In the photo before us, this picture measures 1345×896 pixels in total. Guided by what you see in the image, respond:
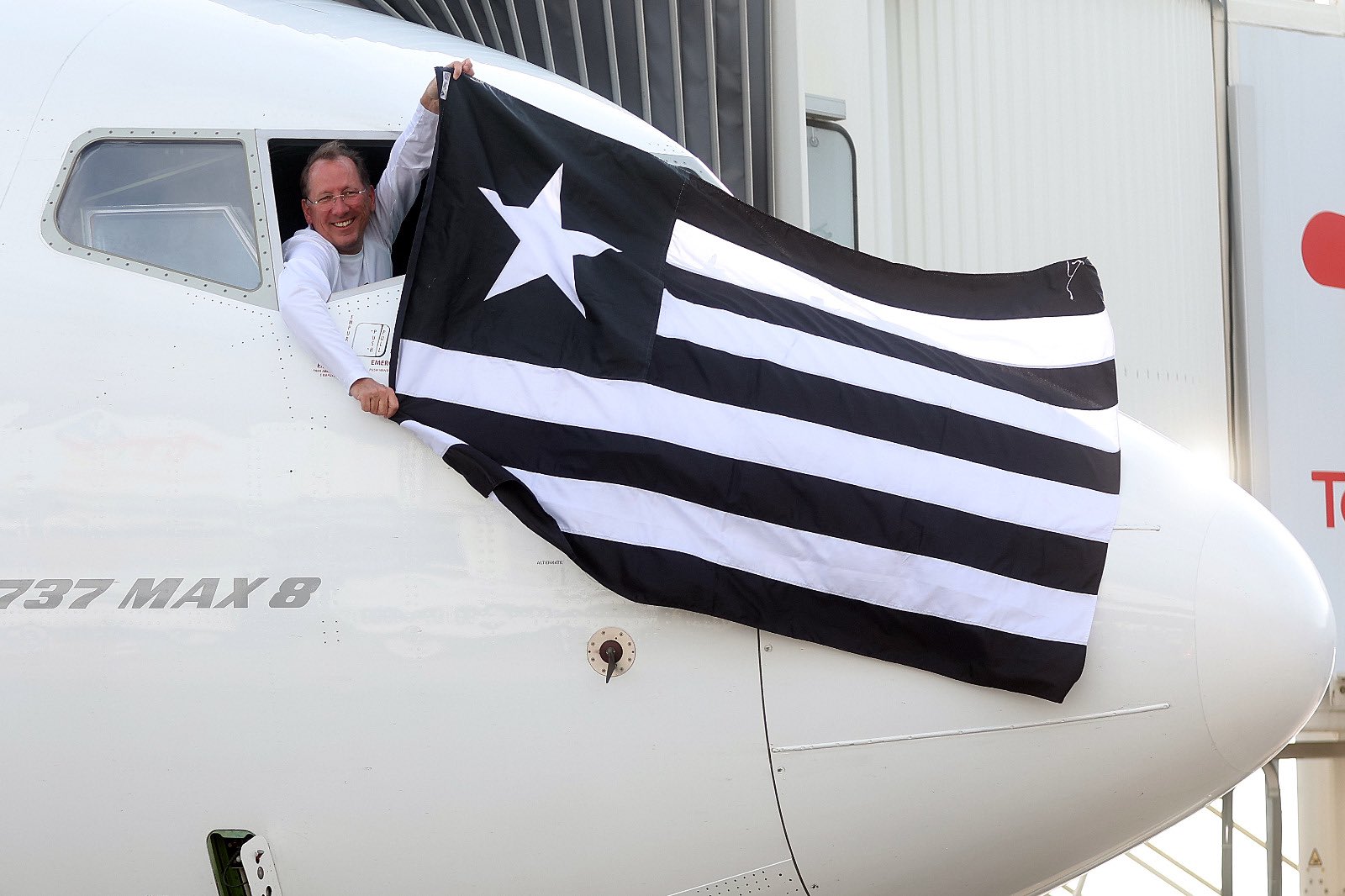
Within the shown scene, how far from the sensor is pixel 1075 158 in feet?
34.2

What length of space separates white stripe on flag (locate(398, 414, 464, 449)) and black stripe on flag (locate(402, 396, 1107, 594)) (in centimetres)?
3

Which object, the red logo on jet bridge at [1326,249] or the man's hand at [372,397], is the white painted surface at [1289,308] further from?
the man's hand at [372,397]

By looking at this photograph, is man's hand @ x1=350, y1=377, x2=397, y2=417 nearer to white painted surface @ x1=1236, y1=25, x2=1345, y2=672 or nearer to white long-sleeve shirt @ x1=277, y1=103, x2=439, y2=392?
white long-sleeve shirt @ x1=277, y1=103, x2=439, y2=392

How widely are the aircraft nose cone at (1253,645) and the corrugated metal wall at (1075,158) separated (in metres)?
4.93

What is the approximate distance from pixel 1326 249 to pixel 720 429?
31.8ft

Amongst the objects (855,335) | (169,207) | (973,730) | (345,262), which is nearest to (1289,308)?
(855,335)

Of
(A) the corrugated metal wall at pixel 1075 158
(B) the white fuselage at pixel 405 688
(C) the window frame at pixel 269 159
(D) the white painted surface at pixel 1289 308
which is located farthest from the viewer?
(D) the white painted surface at pixel 1289 308

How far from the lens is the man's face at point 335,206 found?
4371 millimetres

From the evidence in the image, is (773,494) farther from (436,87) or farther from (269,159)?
(269,159)

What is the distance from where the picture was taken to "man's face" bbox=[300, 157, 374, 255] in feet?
14.3

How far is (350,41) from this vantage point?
4699 mm

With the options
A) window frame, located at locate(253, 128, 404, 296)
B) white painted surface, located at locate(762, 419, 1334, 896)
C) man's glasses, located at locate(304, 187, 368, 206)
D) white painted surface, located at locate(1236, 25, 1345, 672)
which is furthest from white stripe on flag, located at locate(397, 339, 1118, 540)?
white painted surface, located at locate(1236, 25, 1345, 672)

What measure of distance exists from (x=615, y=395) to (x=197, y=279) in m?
1.39

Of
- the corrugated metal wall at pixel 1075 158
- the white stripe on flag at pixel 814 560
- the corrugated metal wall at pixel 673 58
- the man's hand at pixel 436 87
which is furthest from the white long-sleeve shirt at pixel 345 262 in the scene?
the corrugated metal wall at pixel 1075 158
